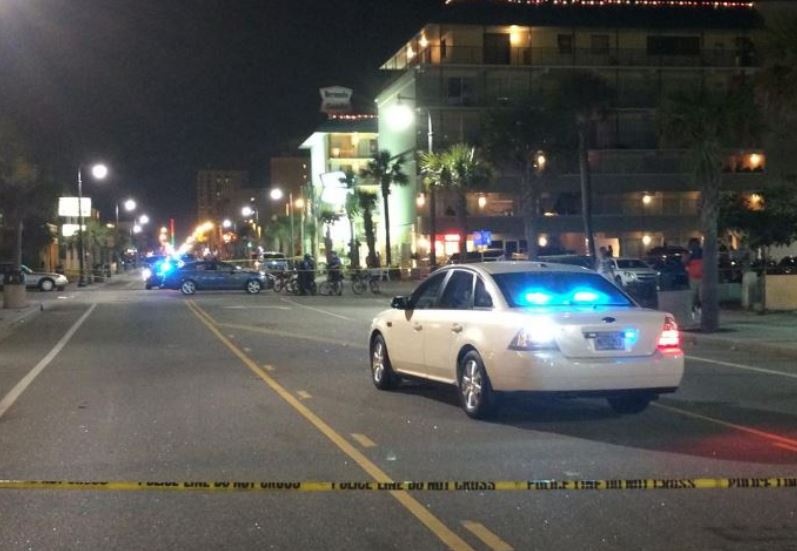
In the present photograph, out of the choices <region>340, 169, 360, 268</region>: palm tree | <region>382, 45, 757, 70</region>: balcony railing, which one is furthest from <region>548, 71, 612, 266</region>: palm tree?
<region>340, 169, 360, 268</region>: palm tree

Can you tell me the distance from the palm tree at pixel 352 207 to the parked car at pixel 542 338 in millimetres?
59501

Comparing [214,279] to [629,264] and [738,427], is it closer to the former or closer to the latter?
[629,264]

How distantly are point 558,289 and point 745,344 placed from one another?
8998mm

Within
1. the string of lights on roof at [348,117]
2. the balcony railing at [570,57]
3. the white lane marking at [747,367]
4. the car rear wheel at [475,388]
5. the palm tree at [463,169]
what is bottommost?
the white lane marking at [747,367]

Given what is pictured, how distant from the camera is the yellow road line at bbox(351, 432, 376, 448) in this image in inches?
398

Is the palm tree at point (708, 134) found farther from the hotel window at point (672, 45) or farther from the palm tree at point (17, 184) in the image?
the hotel window at point (672, 45)

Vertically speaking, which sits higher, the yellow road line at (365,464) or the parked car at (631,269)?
the parked car at (631,269)

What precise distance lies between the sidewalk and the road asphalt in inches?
39.7

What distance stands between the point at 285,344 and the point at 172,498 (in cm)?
1323

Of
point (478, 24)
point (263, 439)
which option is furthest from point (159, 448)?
point (478, 24)

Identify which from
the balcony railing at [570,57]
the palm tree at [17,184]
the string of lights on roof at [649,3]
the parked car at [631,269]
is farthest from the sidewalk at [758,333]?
the string of lights on roof at [649,3]

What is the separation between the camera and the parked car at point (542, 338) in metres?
10.7

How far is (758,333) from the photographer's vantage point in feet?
70.6

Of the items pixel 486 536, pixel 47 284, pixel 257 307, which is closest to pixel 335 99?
pixel 47 284
